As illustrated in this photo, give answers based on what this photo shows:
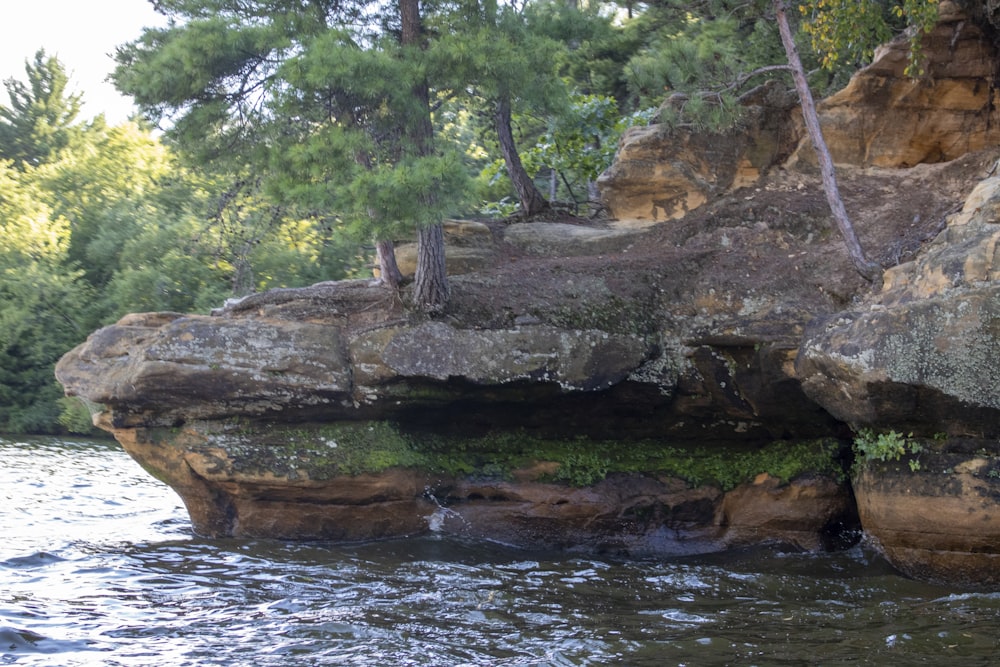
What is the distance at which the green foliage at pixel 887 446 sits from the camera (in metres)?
8.91

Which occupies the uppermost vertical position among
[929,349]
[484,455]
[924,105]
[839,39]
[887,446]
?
[839,39]

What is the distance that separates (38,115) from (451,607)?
141ft

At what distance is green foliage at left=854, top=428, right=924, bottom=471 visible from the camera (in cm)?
891

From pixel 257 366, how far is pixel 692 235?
621 centimetres

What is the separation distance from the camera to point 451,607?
8.34 m

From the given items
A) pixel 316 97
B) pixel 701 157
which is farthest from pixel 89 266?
pixel 701 157

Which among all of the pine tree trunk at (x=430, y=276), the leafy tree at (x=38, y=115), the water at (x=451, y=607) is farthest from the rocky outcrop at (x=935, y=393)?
the leafy tree at (x=38, y=115)

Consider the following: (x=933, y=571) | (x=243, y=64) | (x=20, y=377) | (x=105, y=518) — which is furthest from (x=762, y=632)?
(x=20, y=377)

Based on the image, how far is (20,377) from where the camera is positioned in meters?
26.7

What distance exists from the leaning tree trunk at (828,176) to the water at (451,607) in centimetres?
326

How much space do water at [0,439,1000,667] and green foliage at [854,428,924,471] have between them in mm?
1193

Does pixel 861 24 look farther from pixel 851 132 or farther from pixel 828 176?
pixel 828 176

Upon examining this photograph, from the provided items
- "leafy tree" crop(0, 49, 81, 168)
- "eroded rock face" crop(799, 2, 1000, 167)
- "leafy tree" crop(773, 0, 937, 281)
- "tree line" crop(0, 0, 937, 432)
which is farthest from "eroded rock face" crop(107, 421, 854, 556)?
"leafy tree" crop(0, 49, 81, 168)

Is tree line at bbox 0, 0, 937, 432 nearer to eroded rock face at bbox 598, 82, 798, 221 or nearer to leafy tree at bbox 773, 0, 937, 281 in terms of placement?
leafy tree at bbox 773, 0, 937, 281
